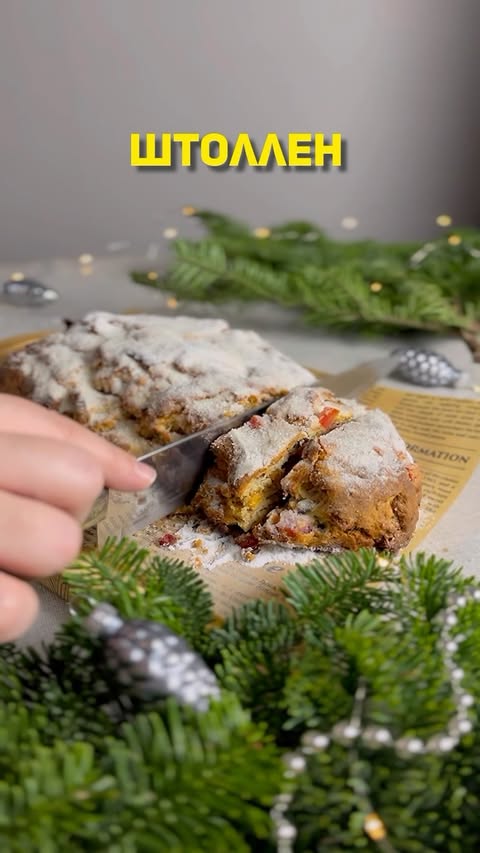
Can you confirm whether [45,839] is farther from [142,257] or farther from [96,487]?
[142,257]

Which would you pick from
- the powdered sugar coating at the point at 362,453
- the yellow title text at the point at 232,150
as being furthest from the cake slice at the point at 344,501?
the yellow title text at the point at 232,150

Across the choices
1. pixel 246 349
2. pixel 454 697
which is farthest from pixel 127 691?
pixel 246 349

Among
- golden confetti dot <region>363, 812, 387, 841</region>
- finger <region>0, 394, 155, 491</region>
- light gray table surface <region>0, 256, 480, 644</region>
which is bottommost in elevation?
golden confetti dot <region>363, 812, 387, 841</region>

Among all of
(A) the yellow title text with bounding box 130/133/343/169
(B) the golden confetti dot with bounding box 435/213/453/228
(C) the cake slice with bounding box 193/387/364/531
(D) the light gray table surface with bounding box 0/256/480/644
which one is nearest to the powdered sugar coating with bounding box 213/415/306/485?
(C) the cake slice with bounding box 193/387/364/531

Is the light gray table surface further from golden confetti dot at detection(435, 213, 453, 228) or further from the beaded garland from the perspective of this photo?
golden confetti dot at detection(435, 213, 453, 228)

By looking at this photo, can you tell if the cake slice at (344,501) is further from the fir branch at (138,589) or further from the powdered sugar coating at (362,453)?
the fir branch at (138,589)

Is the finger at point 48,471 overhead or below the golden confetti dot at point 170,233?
overhead
